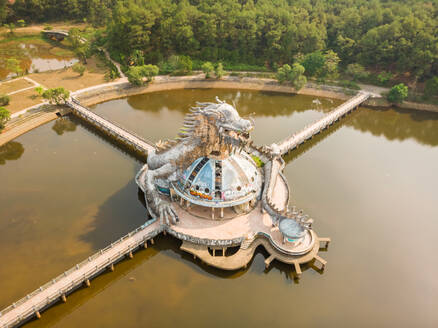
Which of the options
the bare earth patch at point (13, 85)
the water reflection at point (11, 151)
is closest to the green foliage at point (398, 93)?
the water reflection at point (11, 151)

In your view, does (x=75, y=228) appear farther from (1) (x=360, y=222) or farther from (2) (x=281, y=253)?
(1) (x=360, y=222)

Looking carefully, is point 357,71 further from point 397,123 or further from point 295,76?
point 397,123

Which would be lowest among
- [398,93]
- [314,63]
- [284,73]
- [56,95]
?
[56,95]

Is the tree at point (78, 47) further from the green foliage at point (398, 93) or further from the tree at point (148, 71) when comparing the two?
the green foliage at point (398, 93)

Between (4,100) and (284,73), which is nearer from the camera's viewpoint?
(4,100)

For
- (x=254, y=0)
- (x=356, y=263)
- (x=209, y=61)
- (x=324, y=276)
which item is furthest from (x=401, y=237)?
(x=254, y=0)

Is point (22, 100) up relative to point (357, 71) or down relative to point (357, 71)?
down

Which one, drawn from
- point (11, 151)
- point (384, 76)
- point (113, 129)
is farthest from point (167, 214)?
point (384, 76)

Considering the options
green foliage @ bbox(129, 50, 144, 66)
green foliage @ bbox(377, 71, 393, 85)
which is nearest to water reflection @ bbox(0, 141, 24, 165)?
green foliage @ bbox(129, 50, 144, 66)

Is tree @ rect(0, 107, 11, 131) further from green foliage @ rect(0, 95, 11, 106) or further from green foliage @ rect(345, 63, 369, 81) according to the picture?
→ green foliage @ rect(345, 63, 369, 81)
